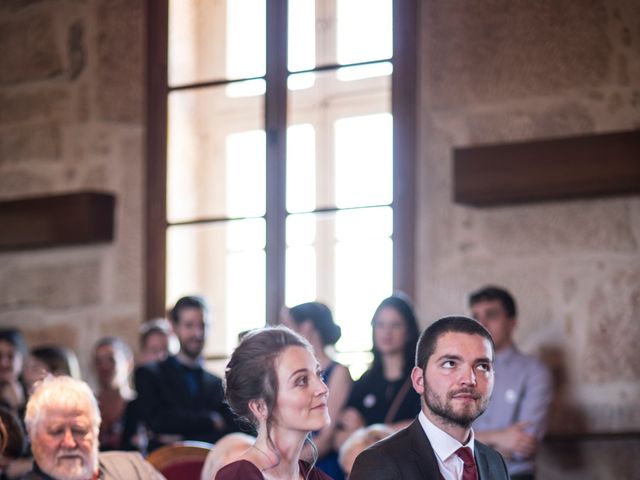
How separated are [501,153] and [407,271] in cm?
82

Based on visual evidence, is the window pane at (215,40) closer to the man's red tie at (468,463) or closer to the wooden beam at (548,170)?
the wooden beam at (548,170)

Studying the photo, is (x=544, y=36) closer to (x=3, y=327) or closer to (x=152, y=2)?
(x=152, y=2)

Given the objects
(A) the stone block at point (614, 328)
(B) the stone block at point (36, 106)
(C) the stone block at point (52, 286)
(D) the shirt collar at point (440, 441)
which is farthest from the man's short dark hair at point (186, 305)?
(D) the shirt collar at point (440, 441)

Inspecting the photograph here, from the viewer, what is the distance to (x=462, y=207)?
632 cm

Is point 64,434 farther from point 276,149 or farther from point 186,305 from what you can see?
point 276,149

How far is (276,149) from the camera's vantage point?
6965 millimetres

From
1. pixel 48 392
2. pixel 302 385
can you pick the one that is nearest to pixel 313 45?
pixel 48 392

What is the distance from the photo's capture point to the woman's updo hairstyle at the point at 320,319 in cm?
573

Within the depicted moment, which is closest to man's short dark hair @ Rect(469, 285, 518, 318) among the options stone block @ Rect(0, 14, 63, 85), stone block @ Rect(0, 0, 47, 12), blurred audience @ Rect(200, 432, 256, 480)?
blurred audience @ Rect(200, 432, 256, 480)

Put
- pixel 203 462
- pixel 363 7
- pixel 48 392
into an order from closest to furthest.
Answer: pixel 48 392
pixel 203 462
pixel 363 7

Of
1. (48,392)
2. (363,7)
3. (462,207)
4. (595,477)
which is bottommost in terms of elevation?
(595,477)

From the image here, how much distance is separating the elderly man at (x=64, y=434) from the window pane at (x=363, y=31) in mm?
3062

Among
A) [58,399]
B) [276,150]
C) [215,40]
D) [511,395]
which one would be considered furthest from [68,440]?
[215,40]

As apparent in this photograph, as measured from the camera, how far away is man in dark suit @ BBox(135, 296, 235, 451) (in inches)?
230
